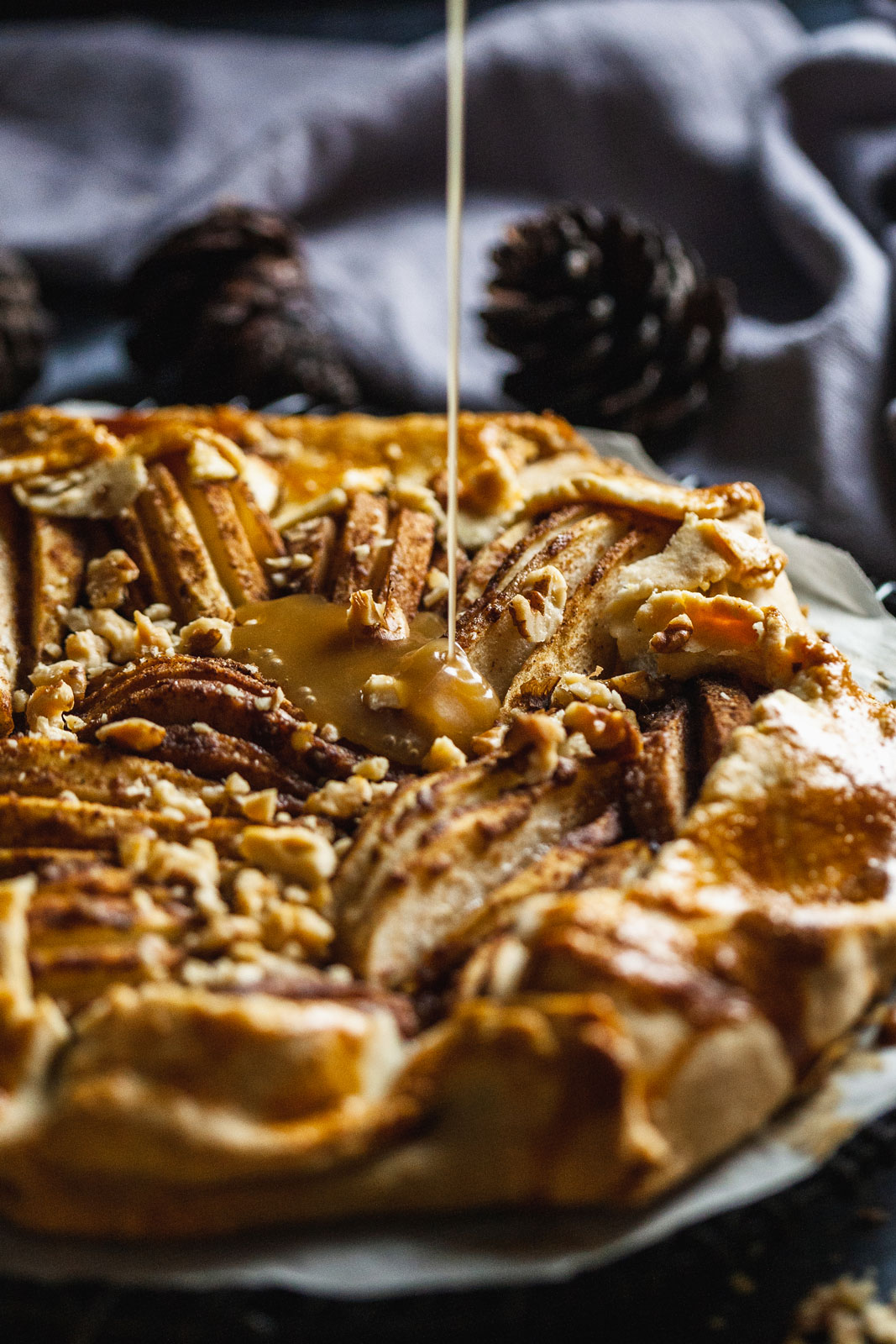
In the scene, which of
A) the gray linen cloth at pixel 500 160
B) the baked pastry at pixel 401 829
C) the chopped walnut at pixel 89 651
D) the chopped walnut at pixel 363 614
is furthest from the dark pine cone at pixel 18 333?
the chopped walnut at pixel 363 614

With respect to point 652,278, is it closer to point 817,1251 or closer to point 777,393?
point 777,393

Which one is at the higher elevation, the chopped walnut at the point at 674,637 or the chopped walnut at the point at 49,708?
the chopped walnut at the point at 674,637

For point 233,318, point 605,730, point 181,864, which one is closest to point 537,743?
point 605,730

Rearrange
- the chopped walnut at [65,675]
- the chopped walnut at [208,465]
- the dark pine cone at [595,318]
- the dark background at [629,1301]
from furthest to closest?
1. the dark pine cone at [595,318]
2. the chopped walnut at [208,465]
3. the chopped walnut at [65,675]
4. the dark background at [629,1301]

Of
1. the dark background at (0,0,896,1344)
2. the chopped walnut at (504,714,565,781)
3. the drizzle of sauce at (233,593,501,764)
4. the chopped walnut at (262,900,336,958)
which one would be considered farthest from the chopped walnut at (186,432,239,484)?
the dark background at (0,0,896,1344)

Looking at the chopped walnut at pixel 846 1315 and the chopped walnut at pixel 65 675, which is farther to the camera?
the chopped walnut at pixel 65 675

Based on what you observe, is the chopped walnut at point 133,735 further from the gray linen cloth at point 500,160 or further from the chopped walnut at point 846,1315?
the gray linen cloth at point 500,160

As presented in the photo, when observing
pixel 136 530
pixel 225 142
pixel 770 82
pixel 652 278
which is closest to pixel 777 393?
pixel 652 278
